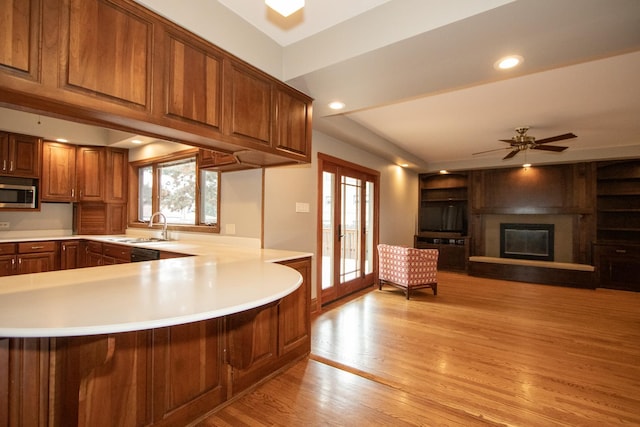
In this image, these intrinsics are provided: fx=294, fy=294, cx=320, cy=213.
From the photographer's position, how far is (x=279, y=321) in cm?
236

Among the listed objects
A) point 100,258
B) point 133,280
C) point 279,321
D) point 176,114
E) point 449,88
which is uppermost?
point 449,88

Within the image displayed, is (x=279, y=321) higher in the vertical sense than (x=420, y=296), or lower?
higher

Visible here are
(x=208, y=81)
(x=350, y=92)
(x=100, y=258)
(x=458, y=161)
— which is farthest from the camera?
(x=458, y=161)

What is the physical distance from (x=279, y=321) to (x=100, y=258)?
2950 millimetres

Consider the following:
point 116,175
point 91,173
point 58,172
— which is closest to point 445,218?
point 116,175

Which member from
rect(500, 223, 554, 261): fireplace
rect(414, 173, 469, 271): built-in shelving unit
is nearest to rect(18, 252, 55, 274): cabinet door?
rect(414, 173, 469, 271): built-in shelving unit

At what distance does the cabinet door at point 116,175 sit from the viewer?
4596mm

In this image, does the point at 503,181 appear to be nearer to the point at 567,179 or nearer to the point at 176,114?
the point at 567,179

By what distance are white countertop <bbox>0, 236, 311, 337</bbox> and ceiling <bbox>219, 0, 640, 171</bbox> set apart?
1.58m

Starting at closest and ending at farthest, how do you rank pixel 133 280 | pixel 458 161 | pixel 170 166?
pixel 133 280 < pixel 170 166 < pixel 458 161

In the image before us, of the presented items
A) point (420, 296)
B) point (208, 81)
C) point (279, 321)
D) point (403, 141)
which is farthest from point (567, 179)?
point (208, 81)

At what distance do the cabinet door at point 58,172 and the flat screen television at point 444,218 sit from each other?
690 cm

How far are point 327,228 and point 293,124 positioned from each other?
6.76 feet

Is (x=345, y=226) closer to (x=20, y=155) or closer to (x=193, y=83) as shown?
(x=193, y=83)
